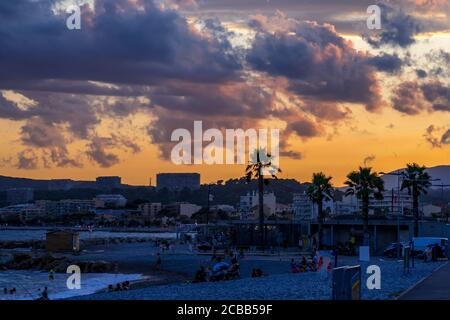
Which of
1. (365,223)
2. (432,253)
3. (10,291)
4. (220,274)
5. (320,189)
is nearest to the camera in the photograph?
(220,274)

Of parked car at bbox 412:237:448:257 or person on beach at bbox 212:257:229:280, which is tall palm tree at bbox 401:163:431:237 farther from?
person on beach at bbox 212:257:229:280

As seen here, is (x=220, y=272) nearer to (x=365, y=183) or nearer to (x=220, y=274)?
(x=220, y=274)

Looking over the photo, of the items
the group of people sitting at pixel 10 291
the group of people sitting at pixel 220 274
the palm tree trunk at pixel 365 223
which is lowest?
the group of people sitting at pixel 10 291

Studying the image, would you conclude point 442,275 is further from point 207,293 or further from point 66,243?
point 66,243

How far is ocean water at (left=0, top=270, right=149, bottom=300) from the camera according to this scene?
55.5 meters

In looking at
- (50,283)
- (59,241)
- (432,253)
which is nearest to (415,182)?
(432,253)

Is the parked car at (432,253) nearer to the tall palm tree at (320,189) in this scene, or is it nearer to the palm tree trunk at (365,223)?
the palm tree trunk at (365,223)

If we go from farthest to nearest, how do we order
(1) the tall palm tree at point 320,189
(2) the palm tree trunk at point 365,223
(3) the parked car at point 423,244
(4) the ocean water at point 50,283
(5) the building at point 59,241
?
(5) the building at point 59,241 < (1) the tall palm tree at point 320,189 < (2) the palm tree trunk at point 365,223 < (3) the parked car at point 423,244 < (4) the ocean water at point 50,283

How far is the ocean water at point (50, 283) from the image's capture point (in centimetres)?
5550

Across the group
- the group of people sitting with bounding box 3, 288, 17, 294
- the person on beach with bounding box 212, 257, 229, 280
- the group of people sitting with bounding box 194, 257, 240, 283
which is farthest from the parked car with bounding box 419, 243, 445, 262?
the group of people sitting with bounding box 3, 288, 17, 294

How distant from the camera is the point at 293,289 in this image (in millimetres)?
32375

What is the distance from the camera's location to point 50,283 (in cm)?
6588

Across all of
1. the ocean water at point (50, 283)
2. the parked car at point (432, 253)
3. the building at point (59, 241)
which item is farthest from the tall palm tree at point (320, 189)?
the building at point (59, 241)
